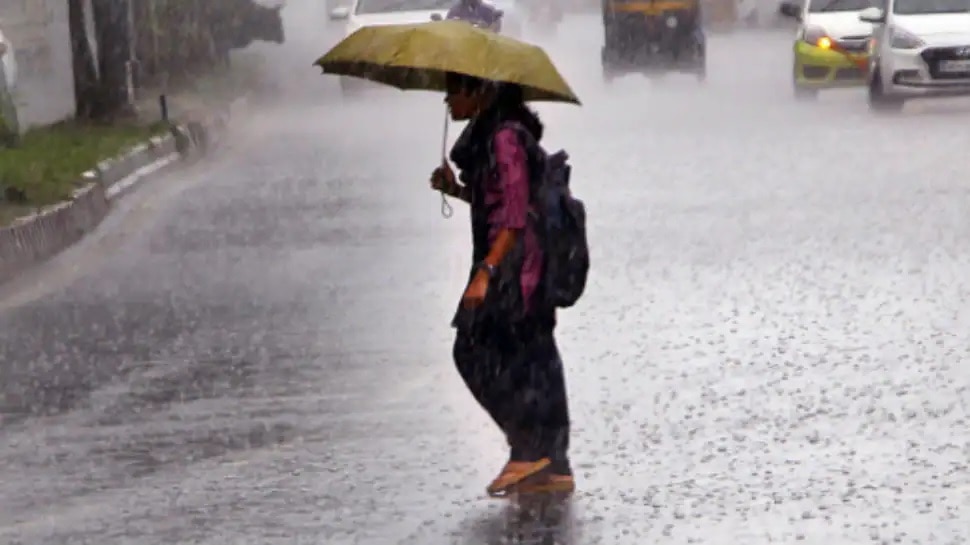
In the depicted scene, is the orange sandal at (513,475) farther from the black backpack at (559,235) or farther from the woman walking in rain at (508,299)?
the black backpack at (559,235)

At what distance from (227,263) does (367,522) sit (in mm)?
6787

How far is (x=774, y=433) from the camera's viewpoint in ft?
26.1

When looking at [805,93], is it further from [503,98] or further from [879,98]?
[503,98]

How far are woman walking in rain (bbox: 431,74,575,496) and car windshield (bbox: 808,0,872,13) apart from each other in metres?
21.4

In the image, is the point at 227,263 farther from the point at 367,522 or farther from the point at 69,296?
the point at 367,522

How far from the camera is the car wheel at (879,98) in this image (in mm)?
24234

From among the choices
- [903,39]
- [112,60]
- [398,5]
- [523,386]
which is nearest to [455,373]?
[523,386]

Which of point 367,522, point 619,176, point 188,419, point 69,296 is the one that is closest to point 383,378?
point 188,419

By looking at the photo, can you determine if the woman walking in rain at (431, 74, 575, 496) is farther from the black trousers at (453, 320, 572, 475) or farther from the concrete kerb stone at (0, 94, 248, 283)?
the concrete kerb stone at (0, 94, 248, 283)

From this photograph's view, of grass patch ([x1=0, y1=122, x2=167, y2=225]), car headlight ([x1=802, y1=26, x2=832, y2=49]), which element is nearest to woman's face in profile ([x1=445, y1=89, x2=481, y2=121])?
grass patch ([x1=0, y1=122, x2=167, y2=225])

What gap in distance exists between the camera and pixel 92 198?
16328 millimetres

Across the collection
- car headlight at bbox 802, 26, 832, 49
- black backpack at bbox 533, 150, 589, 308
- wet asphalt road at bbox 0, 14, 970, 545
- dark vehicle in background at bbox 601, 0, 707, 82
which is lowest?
dark vehicle in background at bbox 601, 0, 707, 82

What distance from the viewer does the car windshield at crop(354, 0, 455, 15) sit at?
3088cm

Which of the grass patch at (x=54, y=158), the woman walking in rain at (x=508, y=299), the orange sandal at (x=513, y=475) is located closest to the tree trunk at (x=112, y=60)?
the grass patch at (x=54, y=158)
